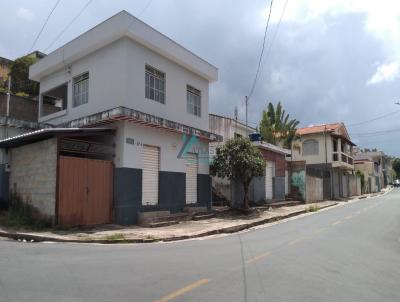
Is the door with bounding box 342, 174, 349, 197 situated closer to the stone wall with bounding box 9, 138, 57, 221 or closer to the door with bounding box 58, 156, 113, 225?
the door with bounding box 58, 156, 113, 225

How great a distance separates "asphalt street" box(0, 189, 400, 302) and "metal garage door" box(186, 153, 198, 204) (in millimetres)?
8390

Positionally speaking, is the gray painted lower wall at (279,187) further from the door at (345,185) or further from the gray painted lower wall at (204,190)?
the door at (345,185)

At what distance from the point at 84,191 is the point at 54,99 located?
10967 mm

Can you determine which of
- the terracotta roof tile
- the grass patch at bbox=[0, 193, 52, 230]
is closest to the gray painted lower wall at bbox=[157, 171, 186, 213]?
the grass patch at bbox=[0, 193, 52, 230]

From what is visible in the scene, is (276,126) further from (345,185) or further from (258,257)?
(258,257)

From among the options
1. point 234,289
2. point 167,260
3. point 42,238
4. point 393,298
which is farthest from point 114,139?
point 393,298

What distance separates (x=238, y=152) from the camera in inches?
817

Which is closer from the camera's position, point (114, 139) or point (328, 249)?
point (328, 249)

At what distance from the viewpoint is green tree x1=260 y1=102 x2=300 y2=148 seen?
39344 millimetres

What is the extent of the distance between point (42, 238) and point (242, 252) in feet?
20.6

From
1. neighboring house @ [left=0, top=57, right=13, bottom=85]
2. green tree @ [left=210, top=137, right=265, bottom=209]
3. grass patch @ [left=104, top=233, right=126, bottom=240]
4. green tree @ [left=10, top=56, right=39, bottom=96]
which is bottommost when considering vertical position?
grass patch @ [left=104, top=233, right=126, bottom=240]

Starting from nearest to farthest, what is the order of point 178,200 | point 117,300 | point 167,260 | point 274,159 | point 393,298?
point 117,300, point 393,298, point 167,260, point 178,200, point 274,159

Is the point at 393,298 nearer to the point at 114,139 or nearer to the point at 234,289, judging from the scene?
the point at 234,289

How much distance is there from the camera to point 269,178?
2858cm
